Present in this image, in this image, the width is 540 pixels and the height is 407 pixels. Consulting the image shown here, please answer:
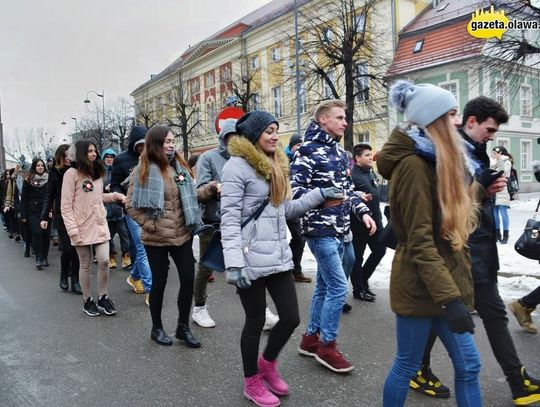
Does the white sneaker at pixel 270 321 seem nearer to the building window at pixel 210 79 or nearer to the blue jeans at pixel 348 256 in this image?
the blue jeans at pixel 348 256

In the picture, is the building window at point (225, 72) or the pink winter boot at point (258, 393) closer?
the pink winter boot at point (258, 393)

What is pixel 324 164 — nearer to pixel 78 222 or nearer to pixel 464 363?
pixel 464 363

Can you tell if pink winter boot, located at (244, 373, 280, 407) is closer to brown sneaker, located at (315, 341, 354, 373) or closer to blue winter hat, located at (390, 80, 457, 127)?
brown sneaker, located at (315, 341, 354, 373)

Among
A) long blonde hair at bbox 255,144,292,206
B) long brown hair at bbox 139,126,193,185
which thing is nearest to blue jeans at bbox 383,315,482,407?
long blonde hair at bbox 255,144,292,206

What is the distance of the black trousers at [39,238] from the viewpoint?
352 inches

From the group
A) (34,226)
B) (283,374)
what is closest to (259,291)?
(283,374)

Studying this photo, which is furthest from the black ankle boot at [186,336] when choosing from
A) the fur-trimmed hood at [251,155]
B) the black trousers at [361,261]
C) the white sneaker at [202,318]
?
the black trousers at [361,261]

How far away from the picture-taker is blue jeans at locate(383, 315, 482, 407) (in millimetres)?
2416

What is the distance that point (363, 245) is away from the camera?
241 inches

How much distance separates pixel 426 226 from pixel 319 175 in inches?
68.5

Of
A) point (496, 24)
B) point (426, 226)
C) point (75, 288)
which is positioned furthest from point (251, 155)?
point (496, 24)

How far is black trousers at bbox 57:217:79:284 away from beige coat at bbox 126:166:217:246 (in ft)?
7.03

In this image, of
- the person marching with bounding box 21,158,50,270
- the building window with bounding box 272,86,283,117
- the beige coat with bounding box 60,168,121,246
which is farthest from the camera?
the building window with bounding box 272,86,283,117

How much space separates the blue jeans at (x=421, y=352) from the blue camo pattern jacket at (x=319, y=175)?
5.09 feet
